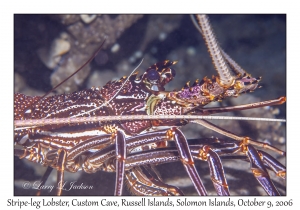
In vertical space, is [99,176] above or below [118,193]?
below

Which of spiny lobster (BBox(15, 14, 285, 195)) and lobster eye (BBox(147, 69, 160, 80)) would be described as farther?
lobster eye (BBox(147, 69, 160, 80))

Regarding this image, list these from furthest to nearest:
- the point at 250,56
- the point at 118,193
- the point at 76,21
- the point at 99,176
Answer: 1. the point at 250,56
2. the point at 76,21
3. the point at 99,176
4. the point at 118,193

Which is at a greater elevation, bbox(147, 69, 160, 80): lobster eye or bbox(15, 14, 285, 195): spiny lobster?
bbox(147, 69, 160, 80): lobster eye

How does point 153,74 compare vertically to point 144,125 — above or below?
above

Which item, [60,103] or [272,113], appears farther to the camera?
[272,113]

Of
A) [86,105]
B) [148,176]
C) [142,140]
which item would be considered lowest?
[148,176]

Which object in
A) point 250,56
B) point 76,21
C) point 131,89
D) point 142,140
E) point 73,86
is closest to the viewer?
point 142,140

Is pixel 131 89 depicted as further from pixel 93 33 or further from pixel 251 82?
pixel 93 33

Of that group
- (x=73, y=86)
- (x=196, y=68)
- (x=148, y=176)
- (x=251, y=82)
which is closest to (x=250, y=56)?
(x=196, y=68)
